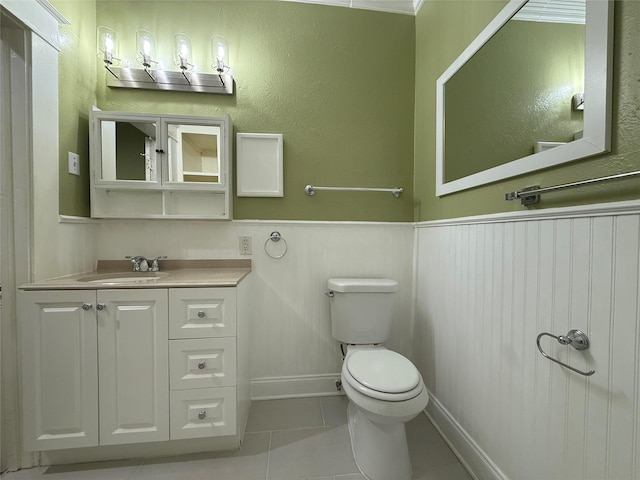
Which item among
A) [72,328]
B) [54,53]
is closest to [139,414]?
[72,328]

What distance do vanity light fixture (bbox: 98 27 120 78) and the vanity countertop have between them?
1175 millimetres

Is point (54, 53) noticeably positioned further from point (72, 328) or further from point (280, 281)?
point (280, 281)

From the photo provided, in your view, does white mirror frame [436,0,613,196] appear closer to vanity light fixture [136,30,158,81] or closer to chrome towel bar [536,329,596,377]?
chrome towel bar [536,329,596,377]

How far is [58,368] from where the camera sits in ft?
3.90

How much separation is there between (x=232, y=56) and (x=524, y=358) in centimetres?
221

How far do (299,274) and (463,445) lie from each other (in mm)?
1228

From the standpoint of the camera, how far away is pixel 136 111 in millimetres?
1649

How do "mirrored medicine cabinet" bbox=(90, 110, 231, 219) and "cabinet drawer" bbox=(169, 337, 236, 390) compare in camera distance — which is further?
"mirrored medicine cabinet" bbox=(90, 110, 231, 219)

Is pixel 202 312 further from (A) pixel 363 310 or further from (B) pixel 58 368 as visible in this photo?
(A) pixel 363 310

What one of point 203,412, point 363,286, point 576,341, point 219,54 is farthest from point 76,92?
point 576,341

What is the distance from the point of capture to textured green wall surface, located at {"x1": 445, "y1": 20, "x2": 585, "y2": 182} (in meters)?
0.85

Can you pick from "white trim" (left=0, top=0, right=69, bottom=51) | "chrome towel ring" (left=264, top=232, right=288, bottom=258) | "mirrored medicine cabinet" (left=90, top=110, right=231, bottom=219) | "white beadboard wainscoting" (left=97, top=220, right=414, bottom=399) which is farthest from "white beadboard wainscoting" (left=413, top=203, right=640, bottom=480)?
"white trim" (left=0, top=0, right=69, bottom=51)

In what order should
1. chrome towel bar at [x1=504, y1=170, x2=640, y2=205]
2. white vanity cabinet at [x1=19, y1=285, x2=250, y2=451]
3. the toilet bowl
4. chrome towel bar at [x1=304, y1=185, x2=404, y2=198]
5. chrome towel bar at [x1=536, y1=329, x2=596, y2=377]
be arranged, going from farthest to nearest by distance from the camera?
chrome towel bar at [x1=304, y1=185, x2=404, y2=198] → white vanity cabinet at [x1=19, y1=285, x2=250, y2=451] → the toilet bowl → chrome towel bar at [x1=536, y1=329, x2=596, y2=377] → chrome towel bar at [x1=504, y1=170, x2=640, y2=205]

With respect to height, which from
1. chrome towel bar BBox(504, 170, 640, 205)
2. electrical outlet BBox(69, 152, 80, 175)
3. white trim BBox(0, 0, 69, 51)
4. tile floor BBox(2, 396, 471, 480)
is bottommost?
tile floor BBox(2, 396, 471, 480)
